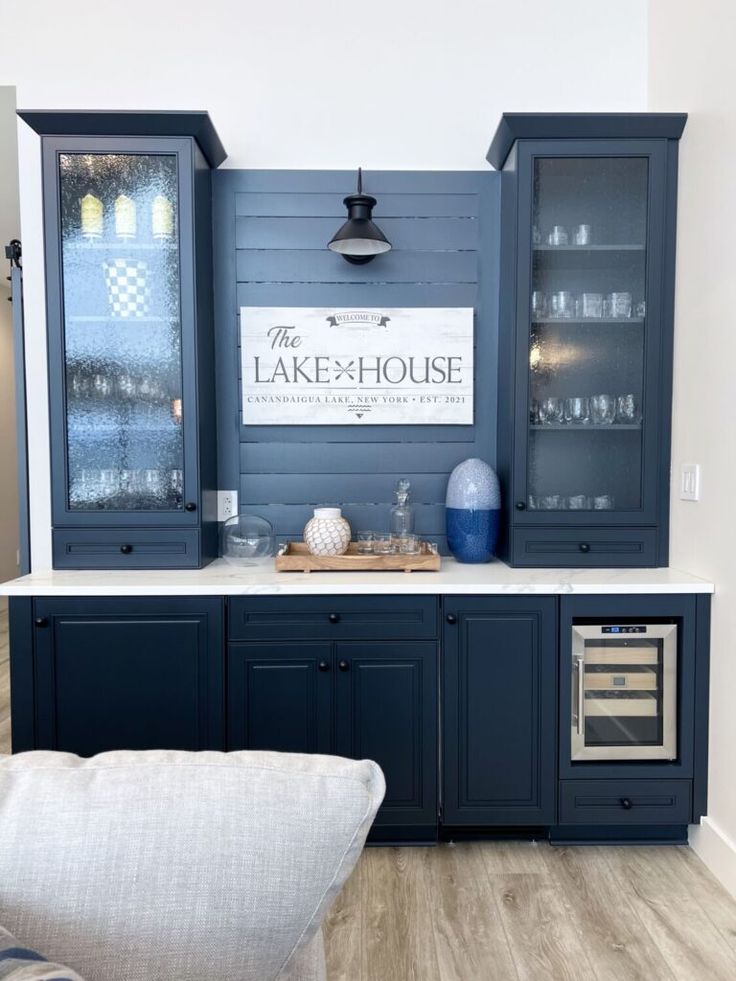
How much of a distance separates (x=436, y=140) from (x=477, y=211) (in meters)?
0.33

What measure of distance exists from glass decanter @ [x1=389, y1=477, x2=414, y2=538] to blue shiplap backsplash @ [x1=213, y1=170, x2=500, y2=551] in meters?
0.08

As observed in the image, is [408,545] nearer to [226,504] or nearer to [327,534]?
[327,534]

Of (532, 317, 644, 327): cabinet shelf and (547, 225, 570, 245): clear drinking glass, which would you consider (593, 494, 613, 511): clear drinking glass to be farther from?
(547, 225, 570, 245): clear drinking glass

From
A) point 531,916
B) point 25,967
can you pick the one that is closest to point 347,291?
point 531,916

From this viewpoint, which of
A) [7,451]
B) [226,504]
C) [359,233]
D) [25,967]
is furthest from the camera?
[7,451]

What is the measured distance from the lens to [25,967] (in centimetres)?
57

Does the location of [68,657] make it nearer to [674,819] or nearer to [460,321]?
[460,321]

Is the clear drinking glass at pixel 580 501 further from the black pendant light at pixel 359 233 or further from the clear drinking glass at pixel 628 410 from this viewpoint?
the black pendant light at pixel 359 233

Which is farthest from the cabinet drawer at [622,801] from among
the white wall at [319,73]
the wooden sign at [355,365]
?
the white wall at [319,73]

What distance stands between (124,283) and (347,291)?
2.79 feet

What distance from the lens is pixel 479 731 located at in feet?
7.47

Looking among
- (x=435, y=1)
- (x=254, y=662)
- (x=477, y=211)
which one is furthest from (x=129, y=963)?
(x=435, y=1)

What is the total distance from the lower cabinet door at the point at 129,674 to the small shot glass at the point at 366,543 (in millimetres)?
633

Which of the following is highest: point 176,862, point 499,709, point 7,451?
point 7,451
